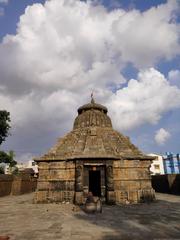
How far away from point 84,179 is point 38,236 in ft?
28.6

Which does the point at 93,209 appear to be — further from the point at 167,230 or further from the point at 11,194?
the point at 11,194

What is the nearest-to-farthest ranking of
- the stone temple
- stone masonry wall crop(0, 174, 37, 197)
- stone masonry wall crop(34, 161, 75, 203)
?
the stone temple → stone masonry wall crop(34, 161, 75, 203) → stone masonry wall crop(0, 174, 37, 197)

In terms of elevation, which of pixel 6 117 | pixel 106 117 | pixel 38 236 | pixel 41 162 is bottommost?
pixel 38 236

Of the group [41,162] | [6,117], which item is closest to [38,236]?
[41,162]

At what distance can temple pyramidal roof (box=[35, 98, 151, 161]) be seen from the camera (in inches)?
683

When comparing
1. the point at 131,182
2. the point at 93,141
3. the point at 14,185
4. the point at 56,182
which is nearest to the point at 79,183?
the point at 56,182

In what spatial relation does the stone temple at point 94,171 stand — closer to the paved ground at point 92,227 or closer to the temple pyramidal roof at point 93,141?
the temple pyramidal roof at point 93,141

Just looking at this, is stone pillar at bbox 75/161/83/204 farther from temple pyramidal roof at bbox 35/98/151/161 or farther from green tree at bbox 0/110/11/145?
green tree at bbox 0/110/11/145

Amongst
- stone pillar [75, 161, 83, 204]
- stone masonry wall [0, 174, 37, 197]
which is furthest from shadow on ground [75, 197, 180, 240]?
stone masonry wall [0, 174, 37, 197]

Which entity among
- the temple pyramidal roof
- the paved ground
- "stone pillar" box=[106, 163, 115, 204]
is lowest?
the paved ground

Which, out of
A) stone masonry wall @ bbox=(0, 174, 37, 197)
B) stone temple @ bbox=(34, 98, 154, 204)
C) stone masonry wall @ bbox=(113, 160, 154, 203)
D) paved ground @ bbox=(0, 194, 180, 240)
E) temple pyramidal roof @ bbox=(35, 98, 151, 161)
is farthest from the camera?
stone masonry wall @ bbox=(0, 174, 37, 197)

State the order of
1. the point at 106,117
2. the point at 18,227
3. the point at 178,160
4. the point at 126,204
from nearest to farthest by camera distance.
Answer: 1. the point at 18,227
2. the point at 126,204
3. the point at 106,117
4. the point at 178,160

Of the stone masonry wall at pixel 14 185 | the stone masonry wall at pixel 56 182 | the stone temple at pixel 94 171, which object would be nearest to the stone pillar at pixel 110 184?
the stone temple at pixel 94 171

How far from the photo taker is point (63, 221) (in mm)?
10141
